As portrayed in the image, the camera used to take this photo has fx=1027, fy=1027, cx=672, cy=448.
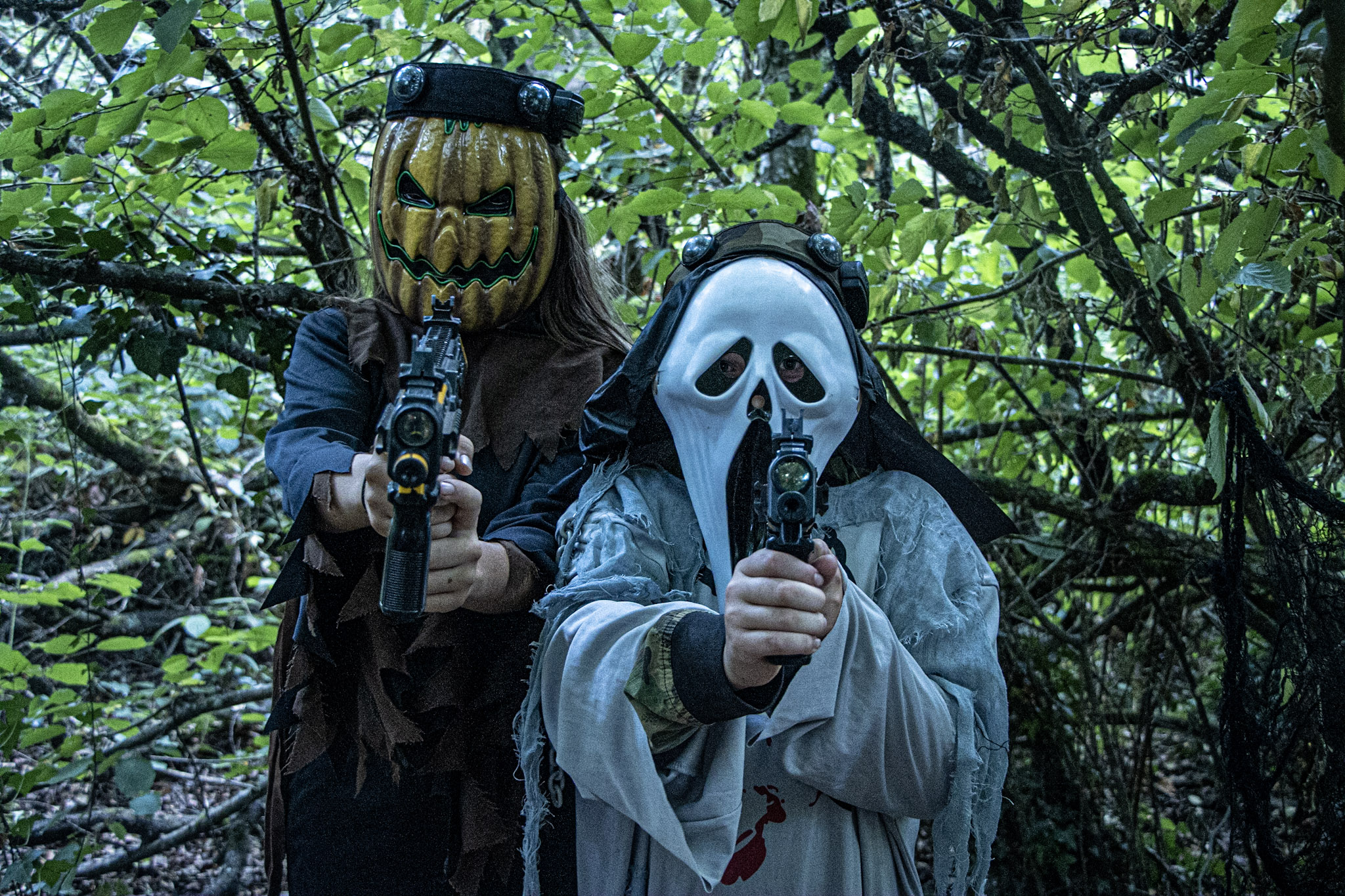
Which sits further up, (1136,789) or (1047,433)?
(1047,433)

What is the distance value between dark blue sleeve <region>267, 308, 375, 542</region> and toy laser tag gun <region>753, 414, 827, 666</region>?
657 millimetres

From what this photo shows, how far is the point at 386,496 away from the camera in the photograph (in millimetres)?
1282

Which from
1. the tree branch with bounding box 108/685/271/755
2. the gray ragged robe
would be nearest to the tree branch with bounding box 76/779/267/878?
the tree branch with bounding box 108/685/271/755

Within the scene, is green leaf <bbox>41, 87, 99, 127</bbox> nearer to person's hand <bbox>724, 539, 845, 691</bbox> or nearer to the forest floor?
person's hand <bbox>724, 539, 845, 691</bbox>

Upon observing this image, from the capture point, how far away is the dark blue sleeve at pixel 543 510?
1501mm

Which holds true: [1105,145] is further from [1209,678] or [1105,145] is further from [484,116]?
[1209,678]

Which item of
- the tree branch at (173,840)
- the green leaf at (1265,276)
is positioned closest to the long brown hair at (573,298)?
the green leaf at (1265,276)

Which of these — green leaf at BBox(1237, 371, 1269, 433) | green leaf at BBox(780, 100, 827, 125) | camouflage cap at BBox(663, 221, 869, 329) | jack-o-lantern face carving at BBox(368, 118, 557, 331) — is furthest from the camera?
green leaf at BBox(780, 100, 827, 125)

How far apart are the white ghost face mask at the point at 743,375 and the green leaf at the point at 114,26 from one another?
3.57 feet

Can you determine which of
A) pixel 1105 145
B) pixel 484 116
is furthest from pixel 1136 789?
pixel 484 116

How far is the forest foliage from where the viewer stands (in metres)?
1.80

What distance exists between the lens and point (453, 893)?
1.60 m

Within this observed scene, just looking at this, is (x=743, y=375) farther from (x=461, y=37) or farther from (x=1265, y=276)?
(x=461, y=37)

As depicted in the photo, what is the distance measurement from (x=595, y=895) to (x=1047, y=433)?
224 centimetres
